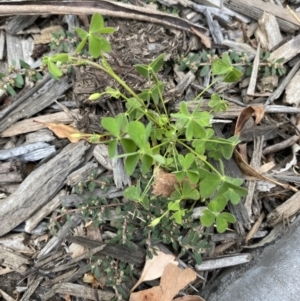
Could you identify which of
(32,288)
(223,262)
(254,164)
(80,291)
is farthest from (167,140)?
(32,288)

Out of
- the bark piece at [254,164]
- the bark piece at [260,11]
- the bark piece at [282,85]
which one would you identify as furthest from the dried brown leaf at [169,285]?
the bark piece at [260,11]

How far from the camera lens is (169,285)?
1.54 metres

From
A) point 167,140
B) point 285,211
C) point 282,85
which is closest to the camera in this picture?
point 167,140

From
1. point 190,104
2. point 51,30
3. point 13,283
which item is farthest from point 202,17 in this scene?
point 13,283

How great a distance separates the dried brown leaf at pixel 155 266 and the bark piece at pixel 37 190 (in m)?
0.41

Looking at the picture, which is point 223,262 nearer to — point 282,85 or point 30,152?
point 282,85

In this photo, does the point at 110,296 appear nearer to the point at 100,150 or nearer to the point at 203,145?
the point at 100,150

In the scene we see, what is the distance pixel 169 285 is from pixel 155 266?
0.25 feet

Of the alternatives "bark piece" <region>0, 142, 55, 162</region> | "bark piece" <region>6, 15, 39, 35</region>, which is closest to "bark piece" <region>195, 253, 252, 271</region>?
"bark piece" <region>0, 142, 55, 162</region>

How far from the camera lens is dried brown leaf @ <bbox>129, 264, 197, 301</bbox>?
5.03 ft

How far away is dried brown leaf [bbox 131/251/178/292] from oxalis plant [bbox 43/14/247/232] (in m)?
0.15

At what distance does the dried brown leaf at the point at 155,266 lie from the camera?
1.55 m

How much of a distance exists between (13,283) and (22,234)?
Answer: 177 millimetres

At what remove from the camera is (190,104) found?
5.30 feet
